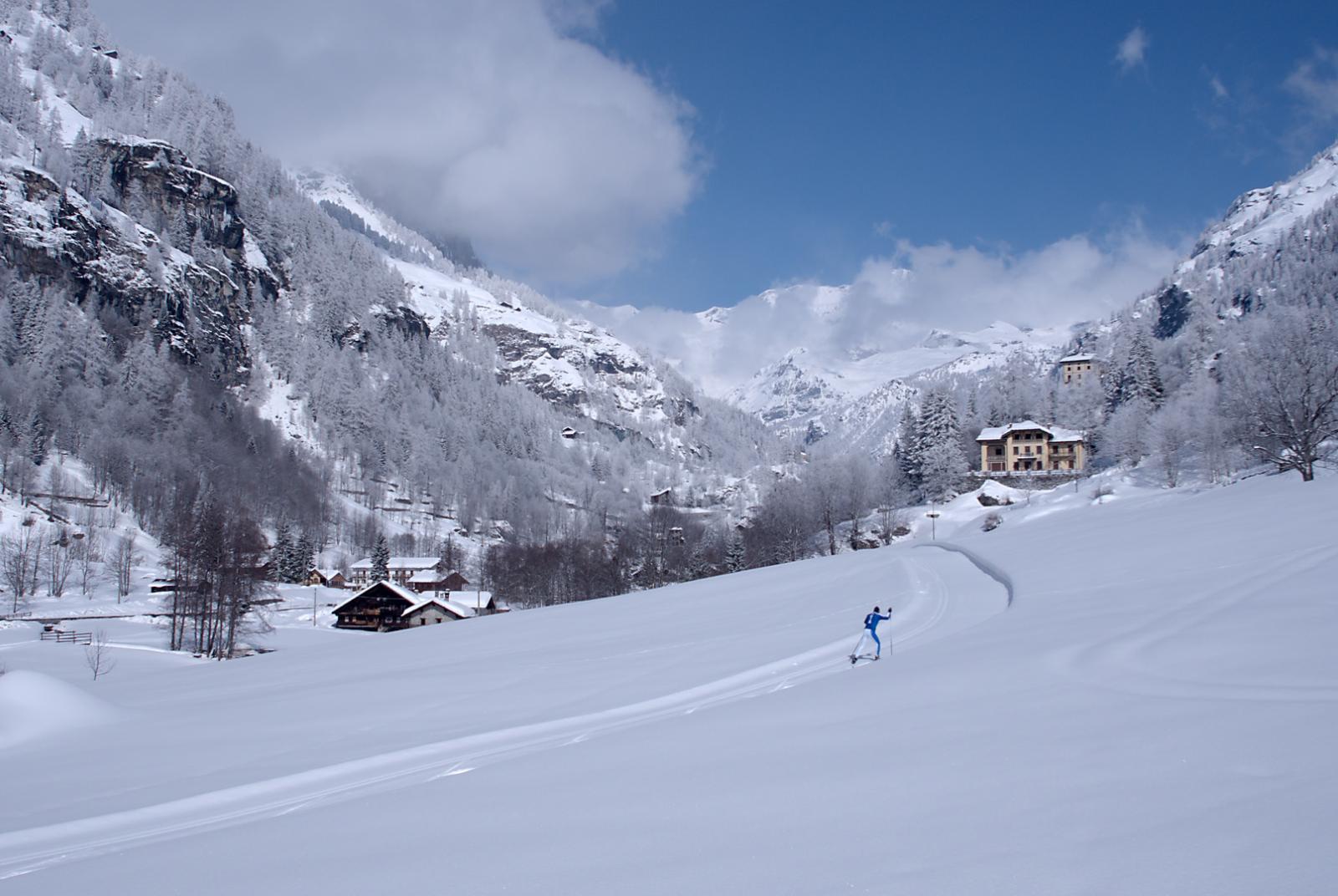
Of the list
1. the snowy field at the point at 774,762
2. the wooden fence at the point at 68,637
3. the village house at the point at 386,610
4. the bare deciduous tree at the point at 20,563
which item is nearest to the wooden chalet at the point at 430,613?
the village house at the point at 386,610

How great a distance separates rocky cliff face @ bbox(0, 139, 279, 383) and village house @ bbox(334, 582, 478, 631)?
96.4 m

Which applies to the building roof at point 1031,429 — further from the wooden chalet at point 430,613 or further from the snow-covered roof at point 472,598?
the wooden chalet at point 430,613

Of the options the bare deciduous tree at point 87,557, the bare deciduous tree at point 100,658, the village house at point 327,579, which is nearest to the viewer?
the bare deciduous tree at point 100,658

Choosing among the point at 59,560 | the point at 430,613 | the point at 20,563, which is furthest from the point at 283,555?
the point at 430,613

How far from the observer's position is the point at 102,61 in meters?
190

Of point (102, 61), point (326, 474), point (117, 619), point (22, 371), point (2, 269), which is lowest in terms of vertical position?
point (117, 619)

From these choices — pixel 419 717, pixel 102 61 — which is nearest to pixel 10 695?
pixel 419 717

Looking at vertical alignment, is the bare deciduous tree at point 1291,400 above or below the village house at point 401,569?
above

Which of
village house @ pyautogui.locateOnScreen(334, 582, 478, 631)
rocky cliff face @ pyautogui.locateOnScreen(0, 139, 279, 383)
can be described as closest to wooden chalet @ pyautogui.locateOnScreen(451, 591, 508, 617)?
village house @ pyautogui.locateOnScreen(334, 582, 478, 631)

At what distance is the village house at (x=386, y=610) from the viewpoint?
65.4 metres

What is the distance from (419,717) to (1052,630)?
8.69 meters

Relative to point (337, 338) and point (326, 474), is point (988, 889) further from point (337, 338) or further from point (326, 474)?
point (337, 338)

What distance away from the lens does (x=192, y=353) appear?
141250 millimetres

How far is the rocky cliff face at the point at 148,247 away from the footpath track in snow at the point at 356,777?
498 feet
